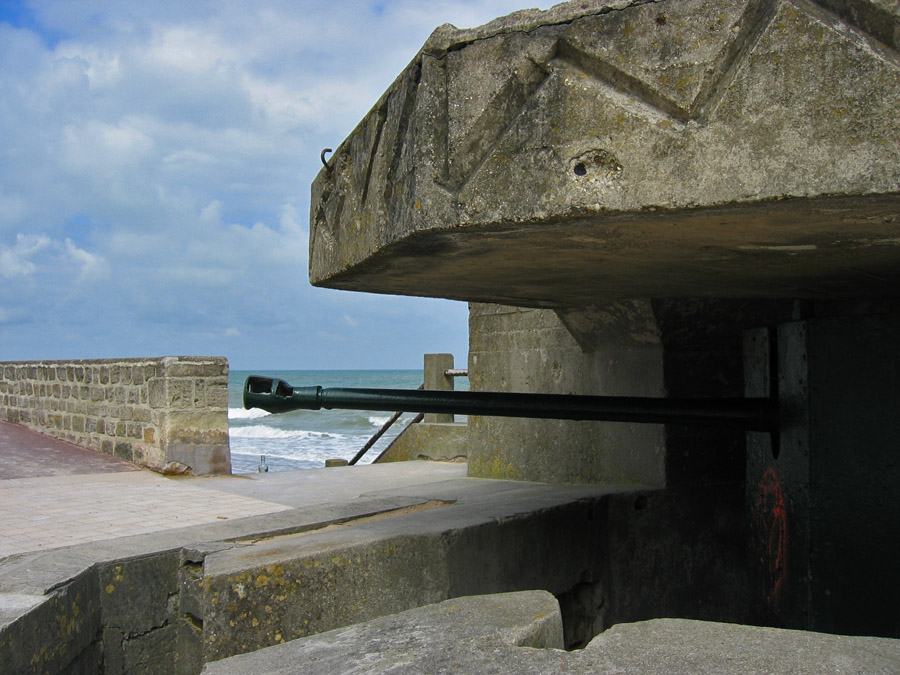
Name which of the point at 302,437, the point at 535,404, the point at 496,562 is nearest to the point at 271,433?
the point at 302,437

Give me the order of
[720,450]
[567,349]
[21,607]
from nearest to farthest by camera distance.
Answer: [21,607]
[720,450]
[567,349]

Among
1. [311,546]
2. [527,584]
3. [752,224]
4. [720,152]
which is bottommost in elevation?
[527,584]

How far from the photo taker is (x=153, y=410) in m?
7.79

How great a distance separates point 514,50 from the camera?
2098 mm

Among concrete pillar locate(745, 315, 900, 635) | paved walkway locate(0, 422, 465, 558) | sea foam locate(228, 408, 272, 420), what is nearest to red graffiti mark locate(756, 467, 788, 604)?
concrete pillar locate(745, 315, 900, 635)

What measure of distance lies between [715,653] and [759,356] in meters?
1.79

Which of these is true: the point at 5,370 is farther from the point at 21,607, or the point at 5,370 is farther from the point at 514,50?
the point at 514,50

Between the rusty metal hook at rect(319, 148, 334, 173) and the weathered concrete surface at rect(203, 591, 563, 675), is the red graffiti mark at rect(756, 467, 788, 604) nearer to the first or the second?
the weathered concrete surface at rect(203, 591, 563, 675)

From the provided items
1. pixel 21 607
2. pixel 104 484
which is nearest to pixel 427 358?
pixel 104 484

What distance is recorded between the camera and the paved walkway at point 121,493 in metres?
4.70

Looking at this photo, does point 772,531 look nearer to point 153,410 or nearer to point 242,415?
point 153,410

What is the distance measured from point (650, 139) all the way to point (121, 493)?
5602mm

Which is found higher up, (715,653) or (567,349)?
(567,349)

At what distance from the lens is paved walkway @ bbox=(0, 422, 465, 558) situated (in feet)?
15.4
